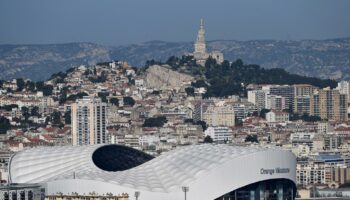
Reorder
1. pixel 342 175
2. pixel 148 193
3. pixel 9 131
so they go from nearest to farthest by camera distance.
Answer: pixel 148 193
pixel 342 175
pixel 9 131

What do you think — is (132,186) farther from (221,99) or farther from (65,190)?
(221,99)

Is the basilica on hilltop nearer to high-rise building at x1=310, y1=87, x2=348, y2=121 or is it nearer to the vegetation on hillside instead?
the vegetation on hillside

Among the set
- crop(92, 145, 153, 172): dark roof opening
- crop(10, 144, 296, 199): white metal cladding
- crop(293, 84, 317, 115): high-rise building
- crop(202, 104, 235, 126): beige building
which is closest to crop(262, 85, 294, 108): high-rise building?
crop(293, 84, 317, 115): high-rise building

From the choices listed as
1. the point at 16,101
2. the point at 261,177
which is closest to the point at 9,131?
the point at 16,101

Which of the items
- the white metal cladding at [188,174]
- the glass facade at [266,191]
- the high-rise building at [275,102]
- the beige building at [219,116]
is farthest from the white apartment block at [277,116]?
the glass facade at [266,191]

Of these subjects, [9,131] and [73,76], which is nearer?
[9,131]

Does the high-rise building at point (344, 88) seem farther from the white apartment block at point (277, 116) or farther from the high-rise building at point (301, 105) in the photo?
the white apartment block at point (277, 116)
